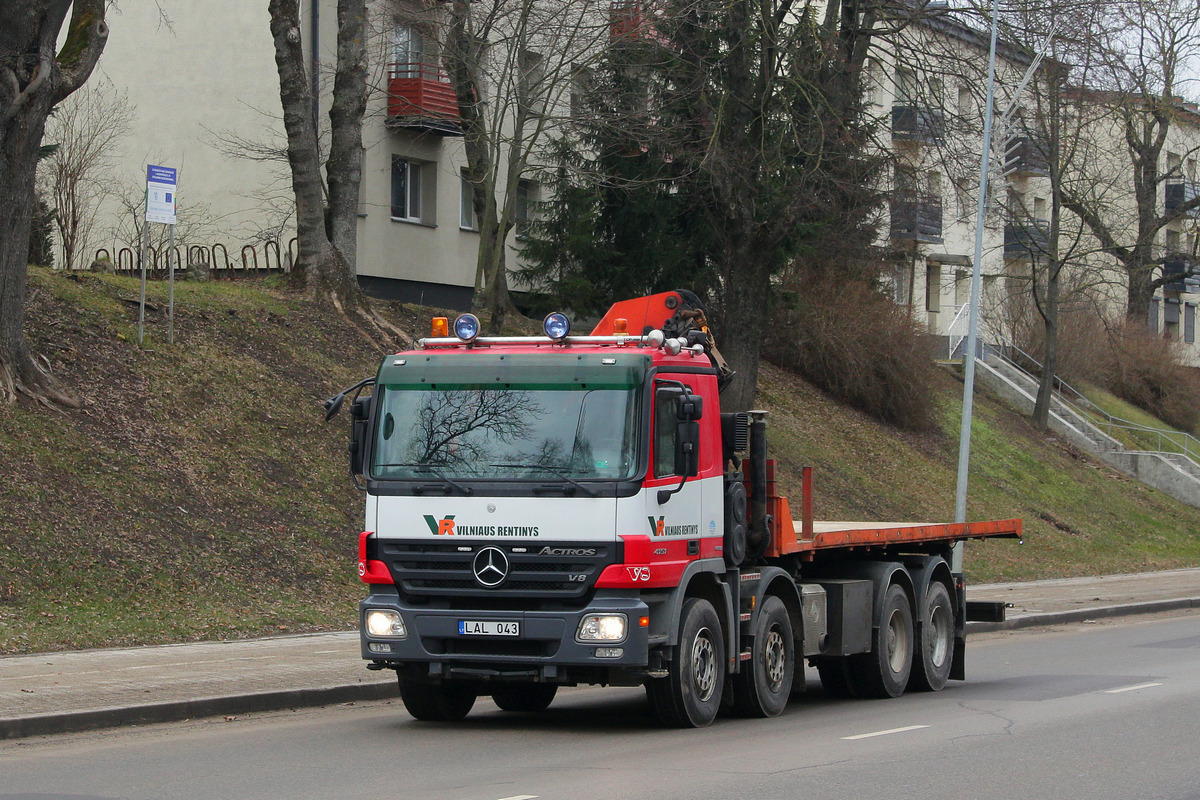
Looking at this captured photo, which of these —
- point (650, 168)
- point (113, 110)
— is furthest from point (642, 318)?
point (113, 110)

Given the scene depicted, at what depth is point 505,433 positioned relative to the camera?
10.2m

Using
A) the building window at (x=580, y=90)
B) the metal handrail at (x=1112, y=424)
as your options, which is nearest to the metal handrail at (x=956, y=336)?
the metal handrail at (x=1112, y=424)

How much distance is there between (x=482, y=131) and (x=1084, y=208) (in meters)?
22.9

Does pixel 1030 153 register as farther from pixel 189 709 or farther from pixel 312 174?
pixel 189 709

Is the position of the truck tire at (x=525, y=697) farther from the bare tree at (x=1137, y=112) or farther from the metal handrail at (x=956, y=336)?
the metal handrail at (x=956, y=336)

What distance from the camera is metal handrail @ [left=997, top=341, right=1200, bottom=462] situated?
4319 centimetres

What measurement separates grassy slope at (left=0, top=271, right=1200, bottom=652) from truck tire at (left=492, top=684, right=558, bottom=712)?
3920 millimetres

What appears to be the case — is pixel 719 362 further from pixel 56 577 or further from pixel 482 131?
pixel 482 131

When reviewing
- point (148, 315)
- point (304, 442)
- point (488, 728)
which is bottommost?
point (488, 728)

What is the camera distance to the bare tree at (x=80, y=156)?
25953 millimetres

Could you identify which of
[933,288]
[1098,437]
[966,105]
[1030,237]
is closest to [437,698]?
[966,105]

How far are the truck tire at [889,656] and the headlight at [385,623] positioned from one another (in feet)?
16.0

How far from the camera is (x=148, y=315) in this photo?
22.3 meters

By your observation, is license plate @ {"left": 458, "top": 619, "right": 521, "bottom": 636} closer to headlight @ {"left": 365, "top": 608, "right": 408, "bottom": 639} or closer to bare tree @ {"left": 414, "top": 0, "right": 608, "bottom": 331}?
headlight @ {"left": 365, "top": 608, "right": 408, "bottom": 639}
